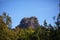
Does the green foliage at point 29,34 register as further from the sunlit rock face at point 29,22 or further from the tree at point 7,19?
the sunlit rock face at point 29,22

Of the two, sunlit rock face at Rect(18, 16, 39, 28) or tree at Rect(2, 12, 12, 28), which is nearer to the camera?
tree at Rect(2, 12, 12, 28)

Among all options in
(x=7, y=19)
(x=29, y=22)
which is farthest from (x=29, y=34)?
(x=29, y=22)

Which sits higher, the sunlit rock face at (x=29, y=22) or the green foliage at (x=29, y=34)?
the sunlit rock face at (x=29, y=22)

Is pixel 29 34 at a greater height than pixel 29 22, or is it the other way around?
pixel 29 22

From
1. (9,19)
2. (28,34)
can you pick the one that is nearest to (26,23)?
(28,34)

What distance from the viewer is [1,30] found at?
44406 millimetres

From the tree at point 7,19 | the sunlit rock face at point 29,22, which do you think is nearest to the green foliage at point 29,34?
the tree at point 7,19

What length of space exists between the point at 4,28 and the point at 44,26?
46.8 feet

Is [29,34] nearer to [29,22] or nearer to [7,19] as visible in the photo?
[7,19]

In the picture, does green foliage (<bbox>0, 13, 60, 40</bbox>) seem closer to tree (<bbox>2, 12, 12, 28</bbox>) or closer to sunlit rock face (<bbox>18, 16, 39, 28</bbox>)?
tree (<bbox>2, 12, 12, 28</bbox>)

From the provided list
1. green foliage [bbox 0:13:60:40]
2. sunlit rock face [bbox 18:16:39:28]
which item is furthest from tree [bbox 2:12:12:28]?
sunlit rock face [bbox 18:16:39:28]

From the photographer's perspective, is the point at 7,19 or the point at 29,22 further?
the point at 29,22

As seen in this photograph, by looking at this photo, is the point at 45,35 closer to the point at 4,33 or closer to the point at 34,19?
the point at 4,33

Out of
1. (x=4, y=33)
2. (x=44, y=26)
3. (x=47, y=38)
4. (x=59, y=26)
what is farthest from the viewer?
(x=44, y=26)
